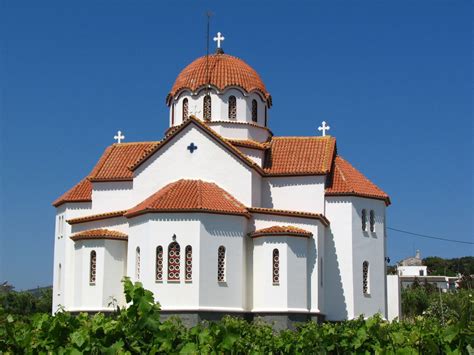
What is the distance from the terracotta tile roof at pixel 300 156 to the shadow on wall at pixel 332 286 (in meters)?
3.19

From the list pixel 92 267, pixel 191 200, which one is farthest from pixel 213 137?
pixel 92 267

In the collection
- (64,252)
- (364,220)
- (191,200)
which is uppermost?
(191,200)

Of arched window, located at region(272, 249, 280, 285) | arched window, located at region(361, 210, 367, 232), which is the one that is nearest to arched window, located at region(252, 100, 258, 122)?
arched window, located at region(361, 210, 367, 232)

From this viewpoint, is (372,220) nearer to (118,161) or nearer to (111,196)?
(111,196)

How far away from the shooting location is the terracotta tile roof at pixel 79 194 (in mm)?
39938

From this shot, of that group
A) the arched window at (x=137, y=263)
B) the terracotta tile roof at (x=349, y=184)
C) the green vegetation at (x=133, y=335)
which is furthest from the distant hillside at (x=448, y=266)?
the green vegetation at (x=133, y=335)

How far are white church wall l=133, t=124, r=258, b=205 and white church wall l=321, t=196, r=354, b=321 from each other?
4.37 m

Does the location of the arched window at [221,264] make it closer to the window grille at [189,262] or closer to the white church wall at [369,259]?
the window grille at [189,262]

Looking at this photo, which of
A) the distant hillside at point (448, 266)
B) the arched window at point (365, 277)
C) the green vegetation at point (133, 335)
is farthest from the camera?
the distant hillside at point (448, 266)

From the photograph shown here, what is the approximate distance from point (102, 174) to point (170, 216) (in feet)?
27.4

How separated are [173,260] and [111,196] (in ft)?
26.6

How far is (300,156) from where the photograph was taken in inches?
1494

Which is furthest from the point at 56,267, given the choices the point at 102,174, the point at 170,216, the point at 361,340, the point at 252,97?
the point at 361,340

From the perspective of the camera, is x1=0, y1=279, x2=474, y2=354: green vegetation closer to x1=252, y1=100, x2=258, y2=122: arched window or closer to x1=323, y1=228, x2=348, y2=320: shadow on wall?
x1=323, y1=228, x2=348, y2=320: shadow on wall
